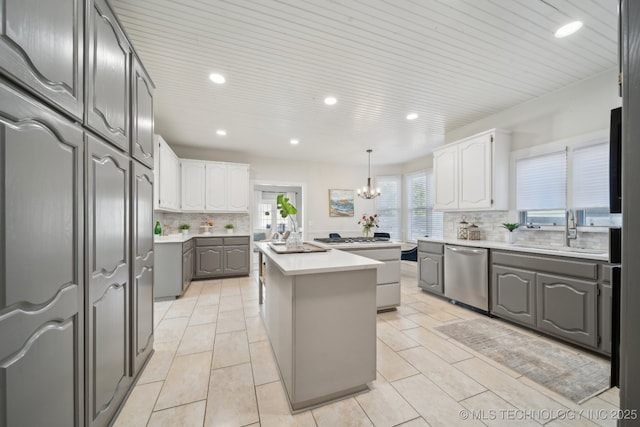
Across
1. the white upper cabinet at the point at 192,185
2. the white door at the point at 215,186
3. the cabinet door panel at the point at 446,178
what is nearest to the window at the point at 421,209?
the cabinet door panel at the point at 446,178

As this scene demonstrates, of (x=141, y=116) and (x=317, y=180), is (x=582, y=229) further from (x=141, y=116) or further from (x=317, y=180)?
(x=317, y=180)

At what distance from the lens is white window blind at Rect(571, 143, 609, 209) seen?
2.65m

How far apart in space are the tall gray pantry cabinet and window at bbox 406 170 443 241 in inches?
235

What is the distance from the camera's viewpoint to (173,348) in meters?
2.44

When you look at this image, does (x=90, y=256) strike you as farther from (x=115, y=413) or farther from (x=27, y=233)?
(x=115, y=413)

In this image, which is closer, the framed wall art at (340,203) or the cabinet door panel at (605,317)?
the cabinet door panel at (605,317)

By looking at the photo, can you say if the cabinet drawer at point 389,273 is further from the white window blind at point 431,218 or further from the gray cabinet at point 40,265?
the white window blind at point 431,218

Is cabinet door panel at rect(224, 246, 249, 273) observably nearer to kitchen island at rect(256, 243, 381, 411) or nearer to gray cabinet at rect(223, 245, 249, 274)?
gray cabinet at rect(223, 245, 249, 274)

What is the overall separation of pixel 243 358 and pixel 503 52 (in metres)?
3.74

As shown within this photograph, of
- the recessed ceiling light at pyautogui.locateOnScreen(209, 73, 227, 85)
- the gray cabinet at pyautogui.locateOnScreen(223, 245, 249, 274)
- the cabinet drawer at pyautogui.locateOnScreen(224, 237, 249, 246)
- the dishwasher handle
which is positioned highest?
the recessed ceiling light at pyautogui.locateOnScreen(209, 73, 227, 85)

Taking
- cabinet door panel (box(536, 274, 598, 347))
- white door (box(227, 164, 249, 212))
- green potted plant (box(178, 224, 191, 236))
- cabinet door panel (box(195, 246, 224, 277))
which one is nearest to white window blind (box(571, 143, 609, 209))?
cabinet door panel (box(536, 274, 598, 347))

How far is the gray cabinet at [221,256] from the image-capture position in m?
4.91

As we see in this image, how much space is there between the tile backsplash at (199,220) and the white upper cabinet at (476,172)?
426 centimetres

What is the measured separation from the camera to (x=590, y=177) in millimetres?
2758
